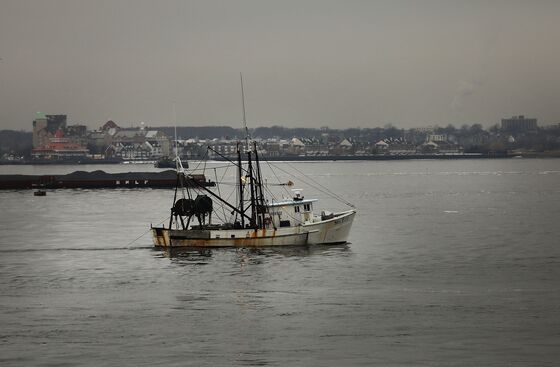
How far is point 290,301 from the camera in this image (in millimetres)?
44750

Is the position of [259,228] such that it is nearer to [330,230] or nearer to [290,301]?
[330,230]

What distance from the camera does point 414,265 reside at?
189 ft

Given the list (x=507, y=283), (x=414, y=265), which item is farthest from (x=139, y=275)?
(x=507, y=283)

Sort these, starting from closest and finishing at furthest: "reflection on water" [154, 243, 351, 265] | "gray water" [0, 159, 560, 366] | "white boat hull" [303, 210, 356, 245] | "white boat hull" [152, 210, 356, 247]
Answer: "gray water" [0, 159, 560, 366] < "reflection on water" [154, 243, 351, 265] < "white boat hull" [152, 210, 356, 247] < "white boat hull" [303, 210, 356, 245]

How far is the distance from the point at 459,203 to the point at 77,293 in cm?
8168

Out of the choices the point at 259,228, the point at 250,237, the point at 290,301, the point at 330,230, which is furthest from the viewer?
the point at 330,230

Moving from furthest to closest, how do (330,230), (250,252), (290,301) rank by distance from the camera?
(330,230) < (250,252) < (290,301)

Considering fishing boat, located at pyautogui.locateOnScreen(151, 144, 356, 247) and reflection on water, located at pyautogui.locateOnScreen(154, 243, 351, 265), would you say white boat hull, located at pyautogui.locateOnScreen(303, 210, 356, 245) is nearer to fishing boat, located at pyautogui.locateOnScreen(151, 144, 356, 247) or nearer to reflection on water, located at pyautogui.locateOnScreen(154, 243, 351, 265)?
fishing boat, located at pyautogui.locateOnScreen(151, 144, 356, 247)

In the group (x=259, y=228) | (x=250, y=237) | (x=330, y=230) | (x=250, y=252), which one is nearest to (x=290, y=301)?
(x=250, y=252)

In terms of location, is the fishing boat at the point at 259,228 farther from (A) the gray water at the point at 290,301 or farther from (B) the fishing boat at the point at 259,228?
(A) the gray water at the point at 290,301

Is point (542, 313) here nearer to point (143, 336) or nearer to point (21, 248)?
point (143, 336)

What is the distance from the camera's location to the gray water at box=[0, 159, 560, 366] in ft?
114

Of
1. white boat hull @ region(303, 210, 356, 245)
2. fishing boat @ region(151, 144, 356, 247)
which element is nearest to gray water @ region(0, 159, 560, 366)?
white boat hull @ region(303, 210, 356, 245)

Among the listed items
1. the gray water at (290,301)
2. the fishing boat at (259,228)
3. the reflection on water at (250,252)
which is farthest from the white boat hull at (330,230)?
the gray water at (290,301)
